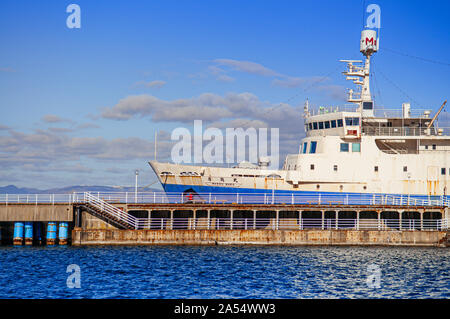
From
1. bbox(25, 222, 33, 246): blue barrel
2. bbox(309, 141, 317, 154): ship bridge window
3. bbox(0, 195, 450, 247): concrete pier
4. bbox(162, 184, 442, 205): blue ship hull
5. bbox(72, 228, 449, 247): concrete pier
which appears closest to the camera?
bbox(72, 228, 449, 247): concrete pier

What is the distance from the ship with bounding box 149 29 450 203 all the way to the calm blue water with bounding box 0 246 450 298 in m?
8.84

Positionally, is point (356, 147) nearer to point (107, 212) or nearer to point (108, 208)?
point (108, 208)

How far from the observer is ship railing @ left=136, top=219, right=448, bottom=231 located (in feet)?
146

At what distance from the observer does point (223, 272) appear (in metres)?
32.5

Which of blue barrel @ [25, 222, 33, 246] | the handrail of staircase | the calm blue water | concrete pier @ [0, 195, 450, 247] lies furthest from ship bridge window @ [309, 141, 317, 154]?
blue barrel @ [25, 222, 33, 246]

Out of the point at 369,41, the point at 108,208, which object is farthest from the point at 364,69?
the point at 108,208

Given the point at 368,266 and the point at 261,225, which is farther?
the point at 261,225

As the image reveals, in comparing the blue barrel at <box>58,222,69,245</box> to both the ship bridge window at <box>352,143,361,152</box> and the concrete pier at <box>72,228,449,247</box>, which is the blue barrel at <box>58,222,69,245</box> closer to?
the concrete pier at <box>72,228,449,247</box>

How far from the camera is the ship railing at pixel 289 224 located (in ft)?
146

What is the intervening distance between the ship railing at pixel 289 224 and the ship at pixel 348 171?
3180 millimetres
